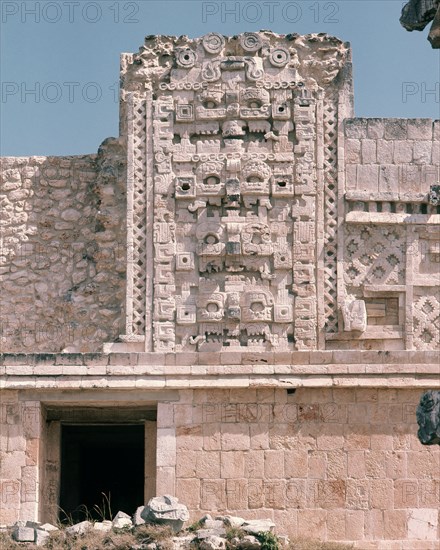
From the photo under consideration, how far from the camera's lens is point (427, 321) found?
1653 cm

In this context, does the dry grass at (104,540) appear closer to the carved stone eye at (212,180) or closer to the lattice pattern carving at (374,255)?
the lattice pattern carving at (374,255)

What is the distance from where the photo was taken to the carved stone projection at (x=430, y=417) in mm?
8719

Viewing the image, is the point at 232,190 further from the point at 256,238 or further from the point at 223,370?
the point at 223,370

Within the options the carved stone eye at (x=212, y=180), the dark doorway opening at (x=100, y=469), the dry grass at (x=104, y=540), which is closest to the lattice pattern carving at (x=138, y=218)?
the carved stone eye at (x=212, y=180)

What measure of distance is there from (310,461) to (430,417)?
6850 mm

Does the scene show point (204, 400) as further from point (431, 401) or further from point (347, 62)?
point (431, 401)

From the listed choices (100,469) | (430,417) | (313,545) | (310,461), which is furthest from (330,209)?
(430,417)

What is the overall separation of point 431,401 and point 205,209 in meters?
8.18

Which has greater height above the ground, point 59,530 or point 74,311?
point 74,311

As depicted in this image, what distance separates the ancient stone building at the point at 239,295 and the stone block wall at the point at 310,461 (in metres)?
0.02

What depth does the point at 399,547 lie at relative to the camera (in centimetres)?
1530

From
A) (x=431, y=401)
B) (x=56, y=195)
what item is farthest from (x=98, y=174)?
(x=431, y=401)

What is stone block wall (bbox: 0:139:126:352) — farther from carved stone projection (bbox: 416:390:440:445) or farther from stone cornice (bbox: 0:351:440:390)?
carved stone projection (bbox: 416:390:440:445)

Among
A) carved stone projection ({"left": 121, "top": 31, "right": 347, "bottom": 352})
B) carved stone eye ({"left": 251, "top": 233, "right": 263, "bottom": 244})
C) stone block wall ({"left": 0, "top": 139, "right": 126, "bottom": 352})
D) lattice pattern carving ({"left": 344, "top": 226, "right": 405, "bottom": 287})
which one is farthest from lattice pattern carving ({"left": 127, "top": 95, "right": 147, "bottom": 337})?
lattice pattern carving ({"left": 344, "top": 226, "right": 405, "bottom": 287})
